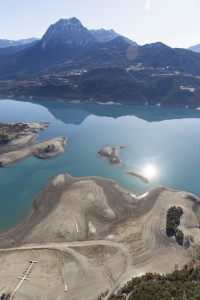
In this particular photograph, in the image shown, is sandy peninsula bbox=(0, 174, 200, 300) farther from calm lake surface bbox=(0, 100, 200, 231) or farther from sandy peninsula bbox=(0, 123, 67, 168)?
sandy peninsula bbox=(0, 123, 67, 168)

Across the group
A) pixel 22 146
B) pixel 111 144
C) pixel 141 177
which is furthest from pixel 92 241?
pixel 22 146

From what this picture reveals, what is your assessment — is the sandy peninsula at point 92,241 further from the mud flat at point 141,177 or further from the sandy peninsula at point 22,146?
the sandy peninsula at point 22,146

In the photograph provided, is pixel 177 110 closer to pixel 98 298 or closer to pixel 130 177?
pixel 130 177

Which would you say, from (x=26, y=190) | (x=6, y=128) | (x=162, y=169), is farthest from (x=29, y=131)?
(x=162, y=169)

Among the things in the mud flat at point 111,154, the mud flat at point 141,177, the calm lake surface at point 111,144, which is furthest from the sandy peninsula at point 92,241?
the mud flat at point 111,154

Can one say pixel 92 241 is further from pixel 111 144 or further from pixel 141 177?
pixel 111 144

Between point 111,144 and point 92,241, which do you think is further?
point 111,144
